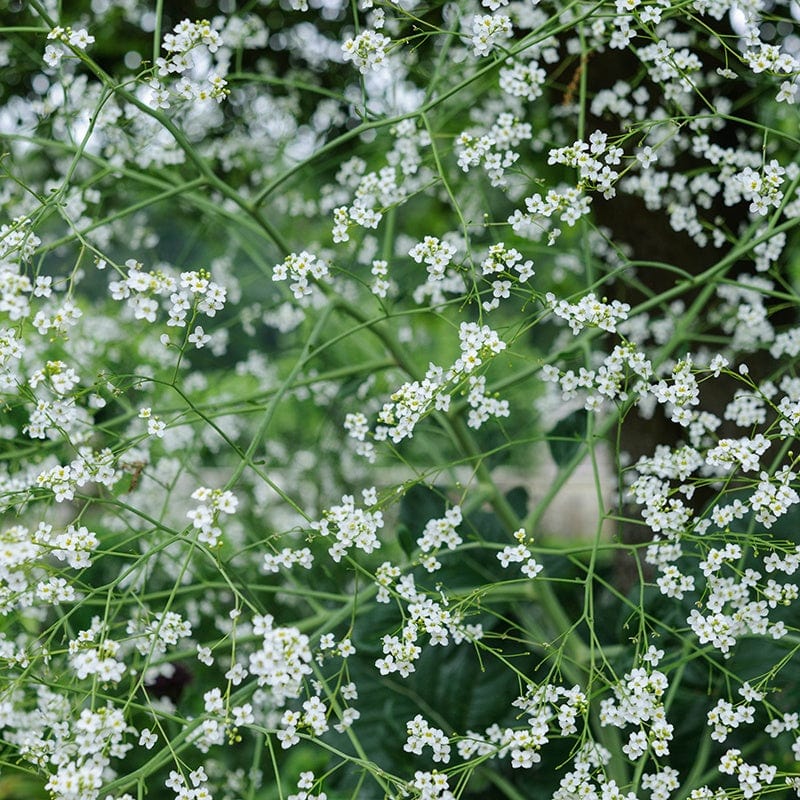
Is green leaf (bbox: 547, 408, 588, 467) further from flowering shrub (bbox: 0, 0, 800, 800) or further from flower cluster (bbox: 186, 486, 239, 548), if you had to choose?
flower cluster (bbox: 186, 486, 239, 548)

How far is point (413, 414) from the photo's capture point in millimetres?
1243

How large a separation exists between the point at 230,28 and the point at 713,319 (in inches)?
49.0

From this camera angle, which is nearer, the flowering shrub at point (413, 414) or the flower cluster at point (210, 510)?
the flower cluster at point (210, 510)

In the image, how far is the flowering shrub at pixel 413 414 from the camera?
1.21 metres

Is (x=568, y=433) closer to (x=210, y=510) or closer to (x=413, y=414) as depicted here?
(x=413, y=414)

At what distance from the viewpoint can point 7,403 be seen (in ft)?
4.39

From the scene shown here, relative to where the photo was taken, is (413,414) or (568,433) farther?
(568,433)

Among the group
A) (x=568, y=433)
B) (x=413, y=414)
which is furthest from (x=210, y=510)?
(x=568, y=433)

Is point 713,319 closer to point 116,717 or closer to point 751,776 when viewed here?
point 751,776

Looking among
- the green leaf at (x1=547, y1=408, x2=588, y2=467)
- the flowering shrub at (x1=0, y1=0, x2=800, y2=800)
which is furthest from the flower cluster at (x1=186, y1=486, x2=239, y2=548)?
the green leaf at (x1=547, y1=408, x2=588, y2=467)

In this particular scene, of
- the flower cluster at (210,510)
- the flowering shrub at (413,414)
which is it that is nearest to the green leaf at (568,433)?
the flowering shrub at (413,414)

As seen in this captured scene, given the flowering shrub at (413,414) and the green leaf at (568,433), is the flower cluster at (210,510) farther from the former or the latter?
the green leaf at (568,433)

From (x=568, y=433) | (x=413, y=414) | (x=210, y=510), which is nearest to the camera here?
(x=210, y=510)

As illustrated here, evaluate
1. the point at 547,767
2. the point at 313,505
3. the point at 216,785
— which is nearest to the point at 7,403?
the point at 216,785
